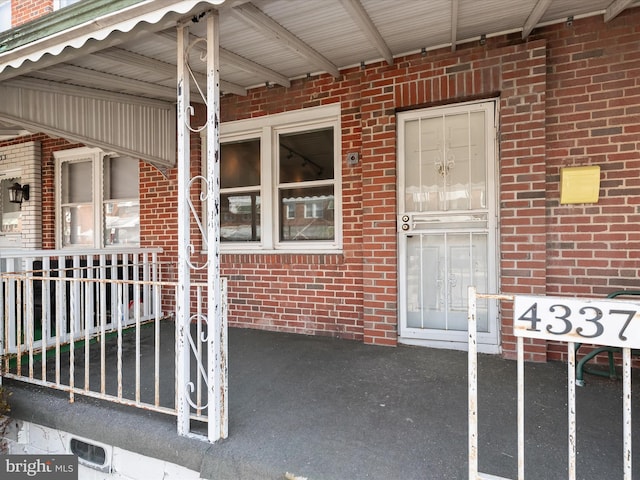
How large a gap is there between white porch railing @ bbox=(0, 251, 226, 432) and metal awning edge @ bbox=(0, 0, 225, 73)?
1474 mm

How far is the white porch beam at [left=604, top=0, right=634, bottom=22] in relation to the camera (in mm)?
2741

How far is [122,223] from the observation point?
17.7 feet

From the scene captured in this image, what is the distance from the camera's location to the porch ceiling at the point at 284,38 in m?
2.50

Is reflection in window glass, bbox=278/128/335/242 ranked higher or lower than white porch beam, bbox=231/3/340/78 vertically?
lower

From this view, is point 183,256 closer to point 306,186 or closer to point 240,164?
point 306,186

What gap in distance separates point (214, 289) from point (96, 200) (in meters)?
4.48

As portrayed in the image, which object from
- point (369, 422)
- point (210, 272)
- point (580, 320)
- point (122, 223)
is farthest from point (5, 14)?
point (580, 320)

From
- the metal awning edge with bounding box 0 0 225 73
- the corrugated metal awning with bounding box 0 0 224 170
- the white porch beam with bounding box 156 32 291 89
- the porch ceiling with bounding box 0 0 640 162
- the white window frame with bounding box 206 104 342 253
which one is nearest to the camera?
the metal awning edge with bounding box 0 0 225 73

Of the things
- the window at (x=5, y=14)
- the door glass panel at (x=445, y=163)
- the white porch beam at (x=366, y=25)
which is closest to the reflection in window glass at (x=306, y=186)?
the door glass panel at (x=445, y=163)

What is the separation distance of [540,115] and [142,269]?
15.4 feet

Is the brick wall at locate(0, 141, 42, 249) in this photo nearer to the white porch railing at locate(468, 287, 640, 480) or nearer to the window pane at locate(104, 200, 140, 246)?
the window pane at locate(104, 200, 140, 246)

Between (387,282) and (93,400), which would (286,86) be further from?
(93,400)

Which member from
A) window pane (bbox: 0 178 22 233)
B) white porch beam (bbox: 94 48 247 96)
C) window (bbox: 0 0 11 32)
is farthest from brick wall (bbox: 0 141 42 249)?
white porch beam (bbox: 94 48 247 96)

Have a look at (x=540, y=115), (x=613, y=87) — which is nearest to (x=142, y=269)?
(x=540, y=115)
